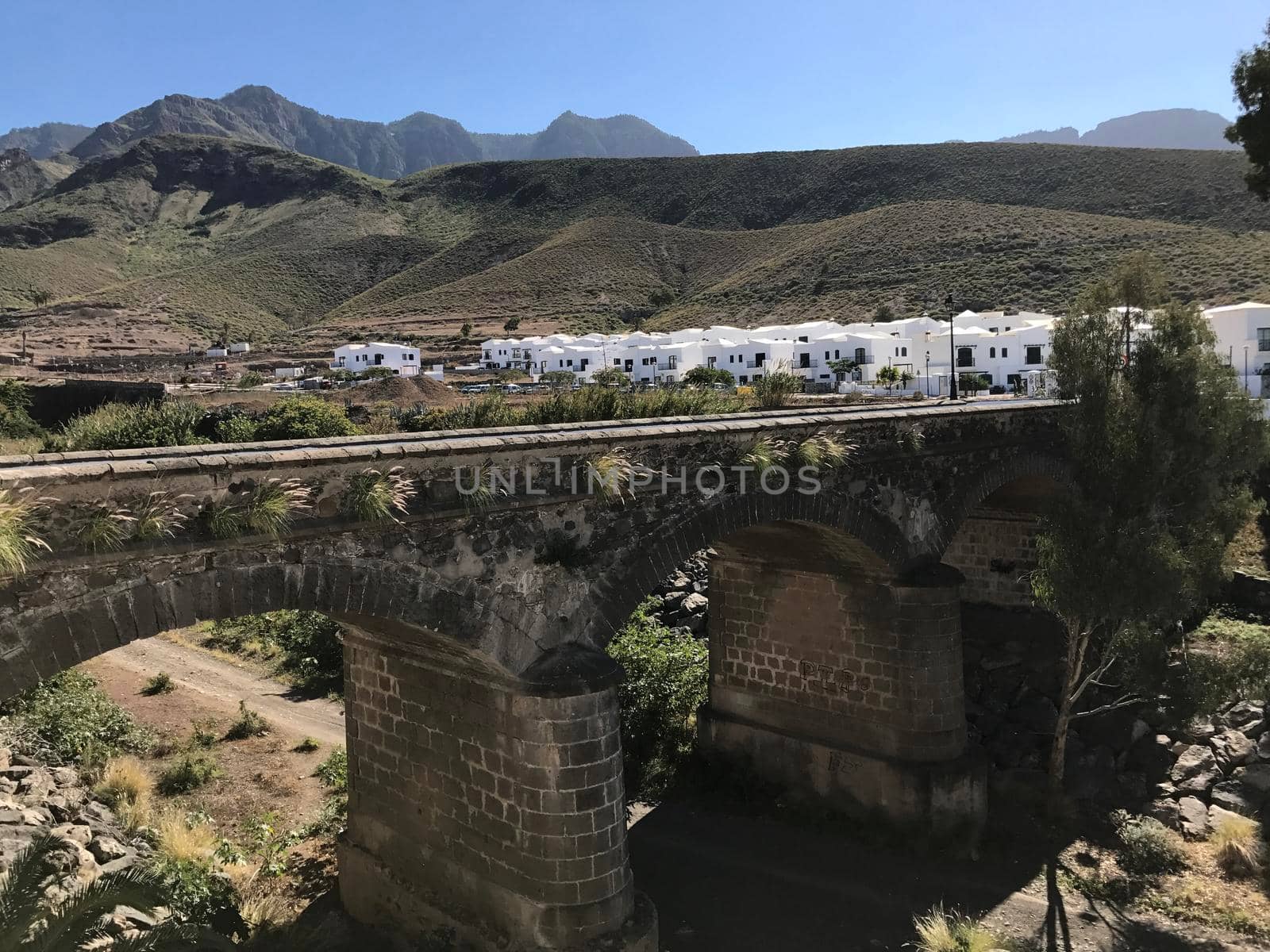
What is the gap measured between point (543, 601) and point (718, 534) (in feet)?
7.60

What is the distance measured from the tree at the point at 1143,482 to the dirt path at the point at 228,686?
12.4 meters

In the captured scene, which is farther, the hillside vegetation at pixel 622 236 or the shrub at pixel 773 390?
the hillside vegetation at pixel 622 236

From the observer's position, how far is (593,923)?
8266 mm

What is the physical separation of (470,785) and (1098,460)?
9231mm

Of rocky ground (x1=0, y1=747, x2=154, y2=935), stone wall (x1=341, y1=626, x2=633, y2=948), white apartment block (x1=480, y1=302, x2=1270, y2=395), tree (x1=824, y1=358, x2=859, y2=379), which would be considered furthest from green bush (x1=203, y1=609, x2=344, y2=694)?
tree (x1=824, y1=358, x2=859, y2=379)

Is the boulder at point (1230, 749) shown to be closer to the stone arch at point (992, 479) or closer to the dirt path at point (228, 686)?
the stone arch at point (992, 479)

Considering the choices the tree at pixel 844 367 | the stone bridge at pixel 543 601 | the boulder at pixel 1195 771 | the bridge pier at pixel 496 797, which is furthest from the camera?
the tree at pixel 844 367

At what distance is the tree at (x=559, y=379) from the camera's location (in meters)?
47.2

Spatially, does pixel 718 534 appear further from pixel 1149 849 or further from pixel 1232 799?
pixel 1232 799

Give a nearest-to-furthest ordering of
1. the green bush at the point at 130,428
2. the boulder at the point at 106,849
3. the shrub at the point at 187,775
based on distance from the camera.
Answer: the green bush at the point at 130,428, the boulder at the point at 106,849, the shrub at the point at 187,775

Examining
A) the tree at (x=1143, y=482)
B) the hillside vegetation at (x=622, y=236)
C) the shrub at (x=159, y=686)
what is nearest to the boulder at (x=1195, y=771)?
the tree at (x=1143, y=482)

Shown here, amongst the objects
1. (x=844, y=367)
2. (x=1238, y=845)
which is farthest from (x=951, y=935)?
(x=844, y=367)

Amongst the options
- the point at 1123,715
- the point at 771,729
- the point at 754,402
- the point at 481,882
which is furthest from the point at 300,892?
the point at 1123,715

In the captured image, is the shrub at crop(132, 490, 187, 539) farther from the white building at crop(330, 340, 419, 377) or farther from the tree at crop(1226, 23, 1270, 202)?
the white building at crop(330, 340, 419, 377)
